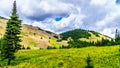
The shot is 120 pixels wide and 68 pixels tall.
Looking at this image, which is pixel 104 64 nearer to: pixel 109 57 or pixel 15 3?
pixel 109 57

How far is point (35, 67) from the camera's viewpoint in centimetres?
6438

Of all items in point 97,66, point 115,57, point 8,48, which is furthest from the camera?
point 8,48

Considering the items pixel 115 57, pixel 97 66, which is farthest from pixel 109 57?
pixel 97 66

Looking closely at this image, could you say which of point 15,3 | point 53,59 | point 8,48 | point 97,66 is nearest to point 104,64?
point 97,66

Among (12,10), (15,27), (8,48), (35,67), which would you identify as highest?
(12,10)

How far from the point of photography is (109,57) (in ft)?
219

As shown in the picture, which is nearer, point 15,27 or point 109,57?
point 109,57

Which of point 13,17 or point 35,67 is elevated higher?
point 13,17

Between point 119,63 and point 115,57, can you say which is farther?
point 115,57

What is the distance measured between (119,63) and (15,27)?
3060 centimetres

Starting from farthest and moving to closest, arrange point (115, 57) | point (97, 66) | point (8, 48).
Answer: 1. point (8, 48)
2. point (115, 57)
3. point (97, 66)

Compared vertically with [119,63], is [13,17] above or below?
above

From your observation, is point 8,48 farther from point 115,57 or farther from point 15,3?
point 115,57

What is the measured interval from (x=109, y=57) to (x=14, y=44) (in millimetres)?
26638
